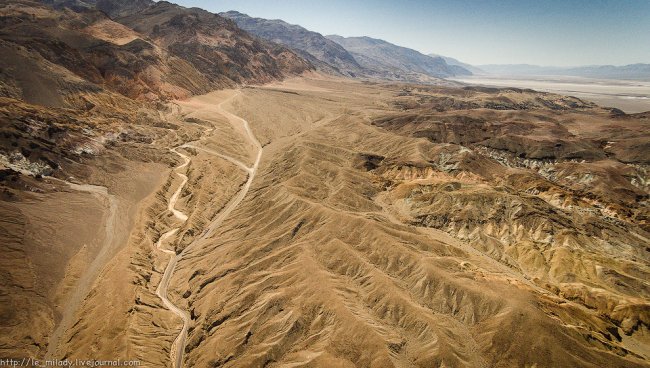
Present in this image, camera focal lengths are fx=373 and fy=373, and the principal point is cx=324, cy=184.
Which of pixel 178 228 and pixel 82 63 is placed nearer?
pixel 178 228

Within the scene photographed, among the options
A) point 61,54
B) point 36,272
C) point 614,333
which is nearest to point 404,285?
point 614,333

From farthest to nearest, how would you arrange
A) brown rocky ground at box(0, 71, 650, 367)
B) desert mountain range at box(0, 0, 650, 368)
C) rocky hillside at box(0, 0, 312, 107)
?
rocky hillside at box(0, 0, 312, 107), desert mountain range at box(0, 0, 650, 368), brown rocky ground at box(0, 71, 650, 367)

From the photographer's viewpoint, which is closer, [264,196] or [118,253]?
[118,253]

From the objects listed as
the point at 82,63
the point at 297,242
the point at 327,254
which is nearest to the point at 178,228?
the point at 297,242

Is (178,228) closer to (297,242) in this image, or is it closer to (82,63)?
(297,242)

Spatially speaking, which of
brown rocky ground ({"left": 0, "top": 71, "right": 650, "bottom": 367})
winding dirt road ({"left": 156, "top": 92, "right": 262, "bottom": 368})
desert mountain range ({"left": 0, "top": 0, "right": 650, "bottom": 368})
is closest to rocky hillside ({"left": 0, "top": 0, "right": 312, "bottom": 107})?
desert mountain range ({"left": 0, "top": 0, "right": 650, "bottom": 368})

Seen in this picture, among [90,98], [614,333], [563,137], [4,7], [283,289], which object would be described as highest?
[4,7]

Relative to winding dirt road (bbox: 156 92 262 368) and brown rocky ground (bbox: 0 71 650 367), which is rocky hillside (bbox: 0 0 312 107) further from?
winding dirt road (bbox: 156 92 262 368)

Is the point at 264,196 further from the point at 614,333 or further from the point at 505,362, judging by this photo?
the point at 614,333
